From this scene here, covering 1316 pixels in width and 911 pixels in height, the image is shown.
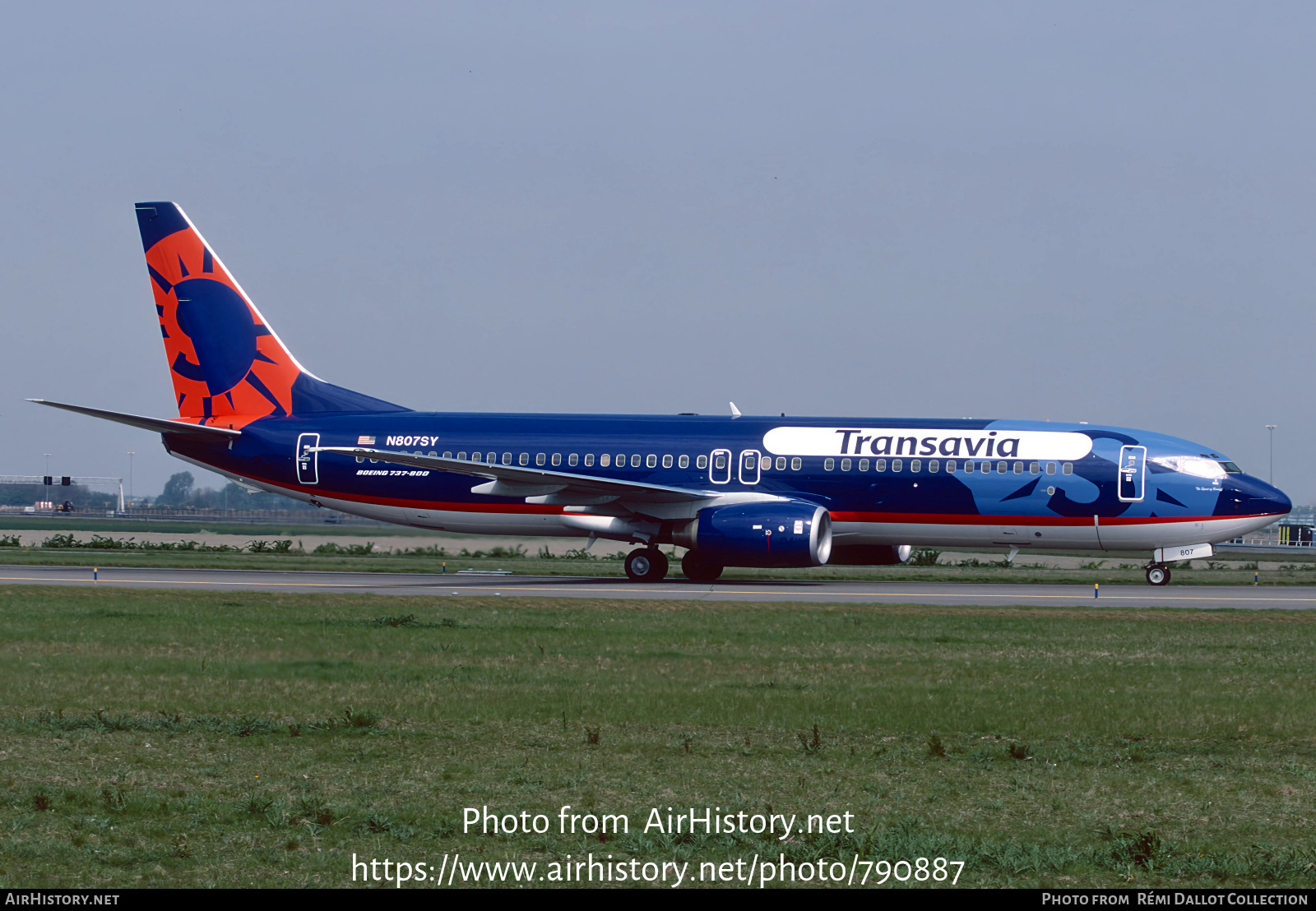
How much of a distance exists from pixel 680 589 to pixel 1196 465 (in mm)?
A: 14025

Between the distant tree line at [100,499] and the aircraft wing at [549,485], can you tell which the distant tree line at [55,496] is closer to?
the distant tree line at [100,499]

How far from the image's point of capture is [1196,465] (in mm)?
32750

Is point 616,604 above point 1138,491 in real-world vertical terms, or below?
below

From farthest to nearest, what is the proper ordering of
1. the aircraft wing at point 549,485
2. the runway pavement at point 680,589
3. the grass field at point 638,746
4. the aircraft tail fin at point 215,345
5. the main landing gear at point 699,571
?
the aircraft tail fin at point 215,345
the main landing gear at point 699,571
the aircraft wing at point 549,485
the runway pavement at point 680,589
the grass field at point 638,746

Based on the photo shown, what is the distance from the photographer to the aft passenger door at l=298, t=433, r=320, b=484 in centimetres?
3734

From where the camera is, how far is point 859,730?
1215 centimetres

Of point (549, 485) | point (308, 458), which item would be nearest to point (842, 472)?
point (549, 485)

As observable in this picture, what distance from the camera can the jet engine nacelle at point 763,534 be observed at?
31797 mm

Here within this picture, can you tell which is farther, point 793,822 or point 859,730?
point 859,730

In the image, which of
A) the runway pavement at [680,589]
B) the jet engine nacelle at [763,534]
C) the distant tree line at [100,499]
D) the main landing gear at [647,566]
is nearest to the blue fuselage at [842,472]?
the main landing gear at [647,566]

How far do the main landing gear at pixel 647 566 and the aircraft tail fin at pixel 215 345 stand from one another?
33.4 ft

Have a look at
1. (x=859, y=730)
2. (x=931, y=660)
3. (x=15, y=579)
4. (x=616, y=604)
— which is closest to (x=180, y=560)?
(x=15, y=579)

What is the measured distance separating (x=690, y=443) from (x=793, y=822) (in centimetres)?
2670
